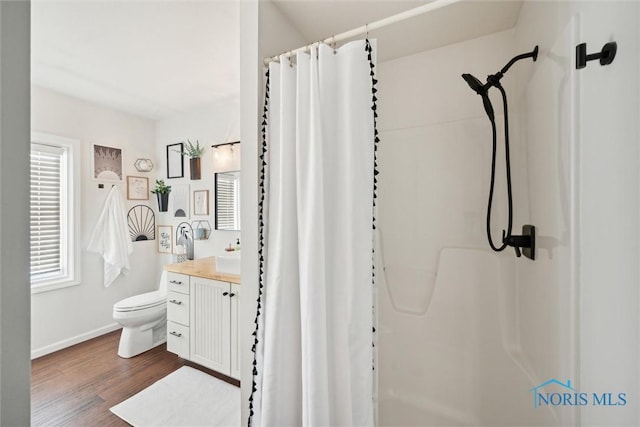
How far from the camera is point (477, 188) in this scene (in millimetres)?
1512

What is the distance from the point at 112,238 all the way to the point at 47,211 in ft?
1.84

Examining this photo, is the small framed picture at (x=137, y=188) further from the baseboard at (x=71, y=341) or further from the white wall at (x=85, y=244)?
the baseboard at (x=71, y=341)

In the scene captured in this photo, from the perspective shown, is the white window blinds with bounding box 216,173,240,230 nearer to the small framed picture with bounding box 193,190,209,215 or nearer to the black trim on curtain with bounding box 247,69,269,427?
the small framed picture with bounding box 193,190,209,215

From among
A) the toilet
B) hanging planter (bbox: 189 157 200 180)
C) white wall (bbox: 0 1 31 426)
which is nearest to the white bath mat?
the toilet

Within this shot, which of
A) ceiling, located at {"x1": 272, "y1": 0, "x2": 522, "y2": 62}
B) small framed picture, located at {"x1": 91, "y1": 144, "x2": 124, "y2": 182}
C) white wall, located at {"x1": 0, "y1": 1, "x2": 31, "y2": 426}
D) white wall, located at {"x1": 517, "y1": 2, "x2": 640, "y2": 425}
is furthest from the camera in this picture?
small framed picture, located at {"x1": 91, "y1": 144, "x2": 124, "y2": 182}

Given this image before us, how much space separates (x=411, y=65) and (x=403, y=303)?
1472 millimetres

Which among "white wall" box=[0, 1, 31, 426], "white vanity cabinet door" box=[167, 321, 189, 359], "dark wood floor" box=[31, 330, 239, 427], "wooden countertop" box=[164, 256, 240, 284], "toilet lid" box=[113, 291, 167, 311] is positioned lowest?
"dark wood floor" box=[31, 330, 239, 427]

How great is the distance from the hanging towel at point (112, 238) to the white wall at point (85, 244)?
0.21 ft

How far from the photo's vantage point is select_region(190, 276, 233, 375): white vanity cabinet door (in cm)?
201

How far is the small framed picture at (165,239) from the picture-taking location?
3193mm

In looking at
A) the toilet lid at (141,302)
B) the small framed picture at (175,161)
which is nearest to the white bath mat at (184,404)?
the toilet lid at (141,302)

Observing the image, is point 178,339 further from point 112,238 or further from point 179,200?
point 179,200
